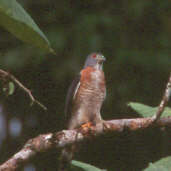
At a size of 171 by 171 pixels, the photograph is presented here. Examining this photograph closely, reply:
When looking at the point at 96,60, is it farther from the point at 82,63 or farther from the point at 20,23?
the point at 20,23

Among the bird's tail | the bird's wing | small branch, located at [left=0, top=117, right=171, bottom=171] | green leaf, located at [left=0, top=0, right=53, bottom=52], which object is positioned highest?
green leaf, located at [left=0, top=0, right=53, bottom=52]

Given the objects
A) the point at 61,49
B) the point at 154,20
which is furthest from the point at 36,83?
the point at 154,20

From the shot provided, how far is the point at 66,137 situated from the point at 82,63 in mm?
2560

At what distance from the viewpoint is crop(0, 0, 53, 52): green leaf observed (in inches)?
31.4

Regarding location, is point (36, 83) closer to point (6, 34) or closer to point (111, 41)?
point (6, 34)

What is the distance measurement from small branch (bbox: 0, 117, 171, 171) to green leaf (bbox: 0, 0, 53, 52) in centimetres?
84

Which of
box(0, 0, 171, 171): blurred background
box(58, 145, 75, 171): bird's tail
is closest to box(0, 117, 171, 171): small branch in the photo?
box(58, 145, 75, 171): bird's tail

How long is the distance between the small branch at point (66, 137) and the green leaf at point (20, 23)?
84 cm

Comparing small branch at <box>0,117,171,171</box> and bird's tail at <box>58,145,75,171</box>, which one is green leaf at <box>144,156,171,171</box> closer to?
small branch at <box>0,117,171,171</box>

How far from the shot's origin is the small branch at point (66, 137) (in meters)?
1.67

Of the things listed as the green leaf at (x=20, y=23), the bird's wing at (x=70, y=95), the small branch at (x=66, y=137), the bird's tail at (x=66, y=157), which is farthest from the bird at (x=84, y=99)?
the green leaf at (x=20, y=23)

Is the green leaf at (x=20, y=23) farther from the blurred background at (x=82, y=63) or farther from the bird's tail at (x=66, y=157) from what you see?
the blurred background at (x=82, y=63)

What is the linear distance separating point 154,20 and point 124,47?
768 millimetres

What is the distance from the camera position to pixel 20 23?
81 cm
